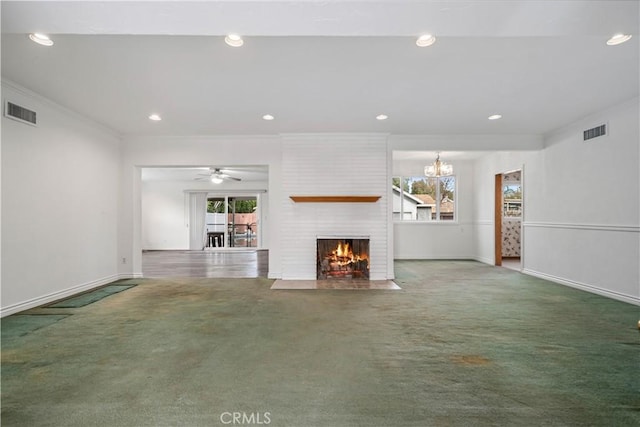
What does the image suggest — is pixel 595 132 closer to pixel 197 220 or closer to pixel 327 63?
pixel 327 63

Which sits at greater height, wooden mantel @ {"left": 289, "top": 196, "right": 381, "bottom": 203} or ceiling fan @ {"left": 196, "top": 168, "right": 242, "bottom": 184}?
ceiling fan @ {"left": 196, "top": 168, "right": 242, "bottom": 184}

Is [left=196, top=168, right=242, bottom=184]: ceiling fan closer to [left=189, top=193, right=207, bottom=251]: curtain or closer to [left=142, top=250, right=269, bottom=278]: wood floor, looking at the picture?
[left=189, top=193, right=207, bottom=251]: curtain

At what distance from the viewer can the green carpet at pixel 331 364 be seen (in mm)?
1854

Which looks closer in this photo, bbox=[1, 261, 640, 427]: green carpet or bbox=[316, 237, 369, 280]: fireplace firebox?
bbox=[1, 261, 640, 427]: green carpet

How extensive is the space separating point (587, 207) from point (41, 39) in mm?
7329

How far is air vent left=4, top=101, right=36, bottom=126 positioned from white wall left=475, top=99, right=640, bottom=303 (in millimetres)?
8066

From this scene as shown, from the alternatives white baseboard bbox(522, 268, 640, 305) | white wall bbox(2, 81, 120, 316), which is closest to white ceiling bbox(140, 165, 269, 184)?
white wall bbox(2, 81, 120, 316)

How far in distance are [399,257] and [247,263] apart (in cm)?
416

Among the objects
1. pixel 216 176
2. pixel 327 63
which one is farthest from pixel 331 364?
pixel 216 176

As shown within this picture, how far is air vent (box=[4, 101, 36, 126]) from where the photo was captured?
3.65 m

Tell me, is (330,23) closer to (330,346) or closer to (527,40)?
(527,40)

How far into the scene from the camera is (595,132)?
4797 mm

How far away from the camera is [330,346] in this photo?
279 centimetres

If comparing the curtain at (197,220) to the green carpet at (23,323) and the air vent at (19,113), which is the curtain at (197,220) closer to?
the air vent at (19,113)
